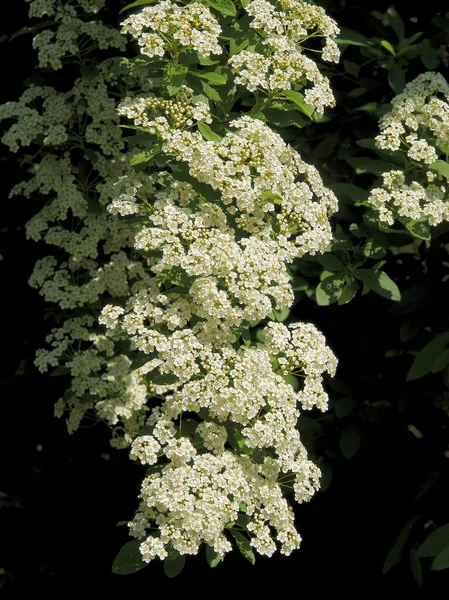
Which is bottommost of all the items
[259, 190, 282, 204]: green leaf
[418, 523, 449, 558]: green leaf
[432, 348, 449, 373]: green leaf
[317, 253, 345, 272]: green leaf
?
[418, 523, 449, 558]: green leaf

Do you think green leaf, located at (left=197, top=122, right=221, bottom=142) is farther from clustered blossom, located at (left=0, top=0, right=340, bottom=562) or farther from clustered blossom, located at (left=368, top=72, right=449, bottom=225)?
clustered blossom, located at (left=368, top=72, right=449, bottom=225)

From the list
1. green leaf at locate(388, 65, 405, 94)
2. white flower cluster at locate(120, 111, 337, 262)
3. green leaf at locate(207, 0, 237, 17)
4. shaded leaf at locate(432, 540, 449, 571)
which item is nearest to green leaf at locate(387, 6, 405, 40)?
green leaf at locate(388, 65, 405, 94)

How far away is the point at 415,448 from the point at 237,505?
175 centimetres

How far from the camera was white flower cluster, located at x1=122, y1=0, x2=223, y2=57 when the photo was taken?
10.2ft

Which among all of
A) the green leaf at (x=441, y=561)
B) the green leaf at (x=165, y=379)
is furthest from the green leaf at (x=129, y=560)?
the green leaf at (x=441, y=561)

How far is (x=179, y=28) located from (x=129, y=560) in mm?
1919

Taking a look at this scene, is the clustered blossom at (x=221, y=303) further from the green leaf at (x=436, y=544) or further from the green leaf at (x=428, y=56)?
the green leaf at (x=428, y=56)

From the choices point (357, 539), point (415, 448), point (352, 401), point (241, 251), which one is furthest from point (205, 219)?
point (357, 539)

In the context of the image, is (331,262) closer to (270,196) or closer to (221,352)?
(270,196)

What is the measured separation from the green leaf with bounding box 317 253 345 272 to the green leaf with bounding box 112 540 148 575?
1.43 metres

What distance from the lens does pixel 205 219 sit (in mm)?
3055

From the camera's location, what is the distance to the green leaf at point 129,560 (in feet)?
10.2

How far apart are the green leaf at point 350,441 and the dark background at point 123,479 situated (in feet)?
0.51

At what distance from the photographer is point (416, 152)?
364 centimetres
